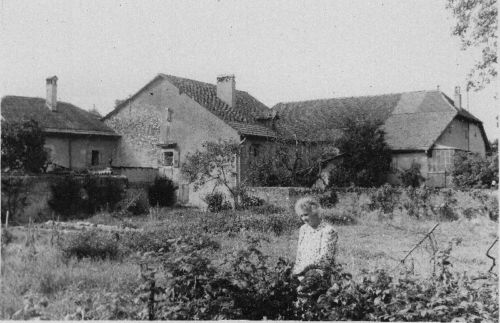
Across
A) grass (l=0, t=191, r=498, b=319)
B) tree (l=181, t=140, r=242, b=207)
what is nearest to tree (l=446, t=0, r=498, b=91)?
grass (l=0, t=191, r=498, b=319)

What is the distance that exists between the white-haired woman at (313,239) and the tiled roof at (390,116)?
68.6 ft

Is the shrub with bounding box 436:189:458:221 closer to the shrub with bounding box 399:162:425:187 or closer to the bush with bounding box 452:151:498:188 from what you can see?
the bush with bounding box 452:151:498:188

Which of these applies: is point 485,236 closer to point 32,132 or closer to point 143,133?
point 32,132

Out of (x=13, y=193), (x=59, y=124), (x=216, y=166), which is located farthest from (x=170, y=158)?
(x=13, y=193)

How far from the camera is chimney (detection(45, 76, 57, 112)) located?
957cm

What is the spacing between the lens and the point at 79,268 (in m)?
8.10

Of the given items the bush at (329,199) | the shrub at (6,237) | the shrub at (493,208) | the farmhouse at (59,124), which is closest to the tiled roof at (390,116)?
the bush at (329,199)

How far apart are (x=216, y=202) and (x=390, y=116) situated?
1504cm

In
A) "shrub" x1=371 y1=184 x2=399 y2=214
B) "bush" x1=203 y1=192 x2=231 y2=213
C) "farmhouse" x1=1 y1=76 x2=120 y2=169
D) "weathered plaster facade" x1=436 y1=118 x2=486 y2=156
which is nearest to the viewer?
"farmhouse" x1=1 y1=76 x2=120 y2=169

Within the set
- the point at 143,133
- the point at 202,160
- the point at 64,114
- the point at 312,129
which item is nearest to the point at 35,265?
the point at 64,114

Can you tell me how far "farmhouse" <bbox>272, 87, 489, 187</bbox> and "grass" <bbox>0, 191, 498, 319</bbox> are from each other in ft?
32.0

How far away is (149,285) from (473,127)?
104ft

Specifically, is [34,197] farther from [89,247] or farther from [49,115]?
[49,115]

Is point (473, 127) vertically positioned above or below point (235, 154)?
above
